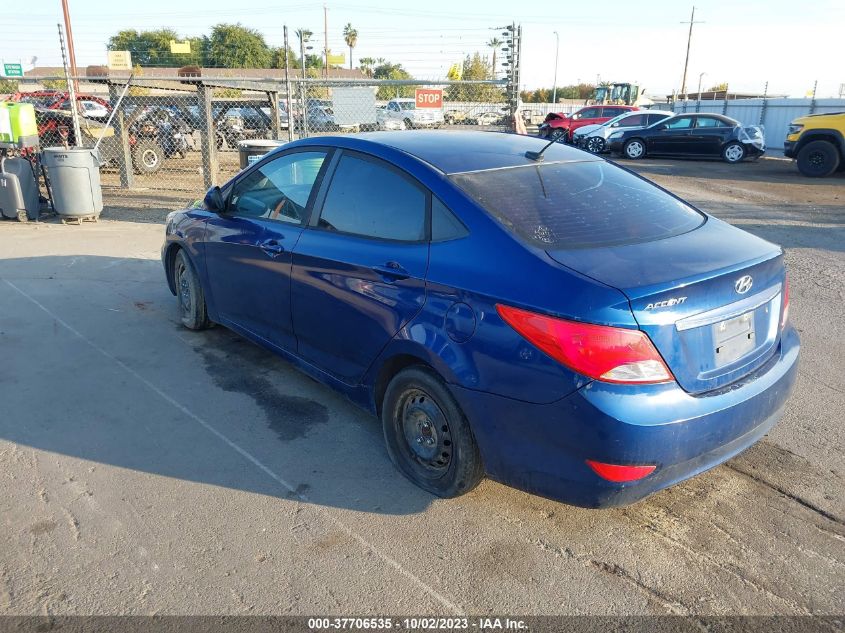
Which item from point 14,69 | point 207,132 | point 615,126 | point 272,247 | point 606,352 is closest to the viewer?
point 606,352

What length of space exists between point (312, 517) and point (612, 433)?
4.81 feet

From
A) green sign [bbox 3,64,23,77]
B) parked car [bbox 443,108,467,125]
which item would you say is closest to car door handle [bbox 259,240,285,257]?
parked car [bbox 443,108,467,125]

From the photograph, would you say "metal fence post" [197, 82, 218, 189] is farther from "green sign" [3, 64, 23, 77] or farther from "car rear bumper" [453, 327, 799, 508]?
"car rear bumper" [453, 327, 799, 508]

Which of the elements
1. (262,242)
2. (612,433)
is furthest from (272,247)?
(612,433)

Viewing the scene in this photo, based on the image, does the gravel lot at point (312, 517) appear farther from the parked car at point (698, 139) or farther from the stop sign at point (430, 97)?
the parked car at point (698, 139)

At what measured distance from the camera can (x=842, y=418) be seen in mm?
4051

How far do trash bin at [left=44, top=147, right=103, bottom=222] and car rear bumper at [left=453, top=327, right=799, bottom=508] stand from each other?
29.1ft

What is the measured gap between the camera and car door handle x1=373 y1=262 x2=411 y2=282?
318 centimetres

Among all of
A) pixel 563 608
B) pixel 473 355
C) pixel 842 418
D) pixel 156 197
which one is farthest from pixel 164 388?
pixel 156 197

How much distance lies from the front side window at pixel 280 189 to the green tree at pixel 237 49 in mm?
58740

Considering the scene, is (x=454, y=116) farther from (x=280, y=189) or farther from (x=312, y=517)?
(x=312, y=517)

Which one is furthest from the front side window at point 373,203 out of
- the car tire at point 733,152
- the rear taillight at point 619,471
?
the car tire at point 733,152

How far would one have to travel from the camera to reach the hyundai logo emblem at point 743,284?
281 cm

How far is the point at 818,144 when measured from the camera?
54.7 feet
